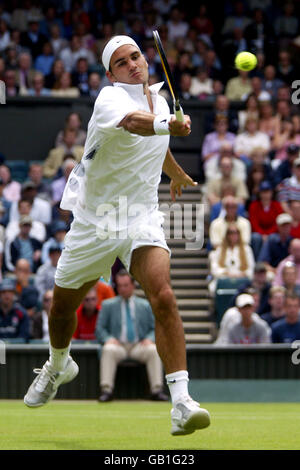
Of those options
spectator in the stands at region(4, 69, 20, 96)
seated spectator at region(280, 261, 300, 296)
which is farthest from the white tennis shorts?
spectator in the stands at region(4, 69, 20, 96)

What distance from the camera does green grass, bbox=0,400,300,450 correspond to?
6.74 m

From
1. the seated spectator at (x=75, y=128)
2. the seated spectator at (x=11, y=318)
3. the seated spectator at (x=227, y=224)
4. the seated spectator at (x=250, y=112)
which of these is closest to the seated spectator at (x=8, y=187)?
the seated spectator at (x=75, y=128)

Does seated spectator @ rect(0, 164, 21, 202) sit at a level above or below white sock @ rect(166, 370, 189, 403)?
above

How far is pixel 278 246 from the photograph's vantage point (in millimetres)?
14594

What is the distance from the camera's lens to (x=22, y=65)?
60.8 feet

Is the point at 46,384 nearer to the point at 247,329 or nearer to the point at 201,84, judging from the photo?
the point at 247,329

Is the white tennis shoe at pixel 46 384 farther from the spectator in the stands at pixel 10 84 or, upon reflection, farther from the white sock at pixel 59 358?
the spectator in the stands at pixel 10 84

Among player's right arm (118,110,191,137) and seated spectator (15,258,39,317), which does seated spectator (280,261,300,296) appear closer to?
seated spectator (15,258,39,317)

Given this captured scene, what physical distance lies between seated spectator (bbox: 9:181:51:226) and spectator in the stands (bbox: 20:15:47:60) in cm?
448
